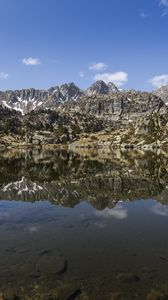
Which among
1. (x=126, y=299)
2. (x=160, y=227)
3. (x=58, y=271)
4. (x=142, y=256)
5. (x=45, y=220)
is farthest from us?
(x=45, y=220)

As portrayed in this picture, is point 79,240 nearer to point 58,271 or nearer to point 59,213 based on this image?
point 58,271

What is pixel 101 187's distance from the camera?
59656mm

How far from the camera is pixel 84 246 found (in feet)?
89.1

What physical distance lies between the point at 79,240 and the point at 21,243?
510 cm

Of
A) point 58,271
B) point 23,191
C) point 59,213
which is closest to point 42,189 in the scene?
point 23,191

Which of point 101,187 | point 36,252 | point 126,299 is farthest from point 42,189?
point 126,299

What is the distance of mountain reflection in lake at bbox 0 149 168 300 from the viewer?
64.0 ft

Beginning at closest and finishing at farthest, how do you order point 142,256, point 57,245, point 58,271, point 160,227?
point 58,271, point 142,256, point 57,245, point 160,227

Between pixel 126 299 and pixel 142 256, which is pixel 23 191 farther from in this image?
pixel 126 299

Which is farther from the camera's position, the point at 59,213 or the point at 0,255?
the point at 59,213

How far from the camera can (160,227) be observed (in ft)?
109

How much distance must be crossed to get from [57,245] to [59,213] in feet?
44.3

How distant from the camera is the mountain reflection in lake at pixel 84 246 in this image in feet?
64.0

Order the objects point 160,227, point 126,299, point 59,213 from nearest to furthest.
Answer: point 126,299 → point 160,227 → point 59,213
